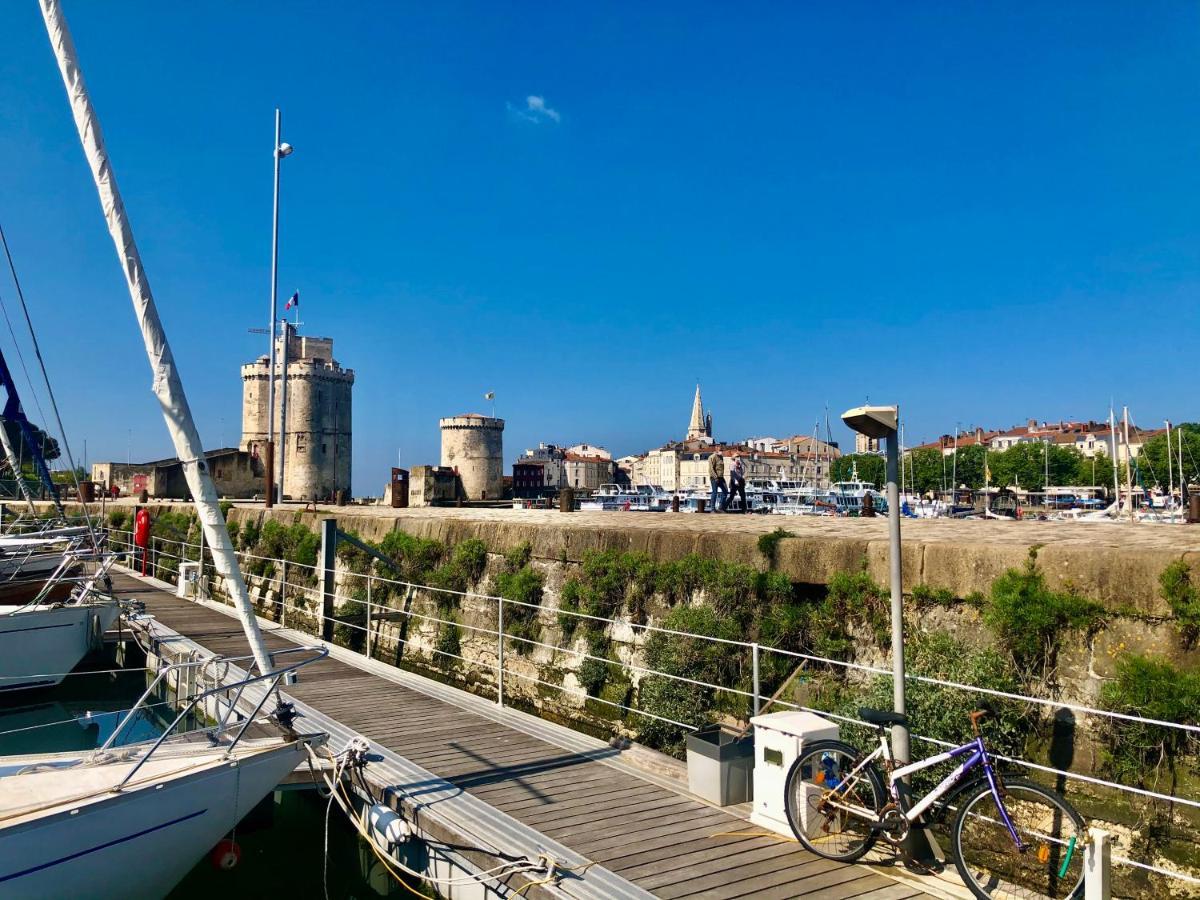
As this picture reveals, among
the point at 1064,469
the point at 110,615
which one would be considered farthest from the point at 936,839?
the point at 1064,469

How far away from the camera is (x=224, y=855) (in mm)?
5746

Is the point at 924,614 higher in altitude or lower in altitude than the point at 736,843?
higher

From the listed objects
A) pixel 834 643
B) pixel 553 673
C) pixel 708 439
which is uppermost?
pixel 708 439

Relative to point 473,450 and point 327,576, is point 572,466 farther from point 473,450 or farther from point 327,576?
point 327,576

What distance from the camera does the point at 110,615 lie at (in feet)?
42.1

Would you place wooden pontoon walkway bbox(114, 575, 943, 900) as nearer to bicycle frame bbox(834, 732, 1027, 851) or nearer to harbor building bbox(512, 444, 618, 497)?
bicycle frame bbox(834, 732, 1027, 851)

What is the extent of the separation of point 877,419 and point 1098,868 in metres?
2.33

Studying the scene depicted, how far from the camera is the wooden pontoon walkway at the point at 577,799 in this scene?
14.5 feet

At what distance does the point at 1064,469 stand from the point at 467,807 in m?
85.3

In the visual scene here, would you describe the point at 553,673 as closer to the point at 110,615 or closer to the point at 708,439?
the point at 110,615

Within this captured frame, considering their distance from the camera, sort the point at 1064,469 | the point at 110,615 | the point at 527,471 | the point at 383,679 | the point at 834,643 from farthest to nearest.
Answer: the point at 527,471, the point at 1064,469, the point at 110,615, the point at 383,679, the point at 834,643

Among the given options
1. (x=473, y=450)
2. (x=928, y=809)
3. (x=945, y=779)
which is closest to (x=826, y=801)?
(x=928, y=809)

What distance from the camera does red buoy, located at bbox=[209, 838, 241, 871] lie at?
5.73 m

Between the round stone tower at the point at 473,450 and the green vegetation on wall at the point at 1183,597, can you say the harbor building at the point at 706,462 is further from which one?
the green vegetation on wall at the point at 1183,597
